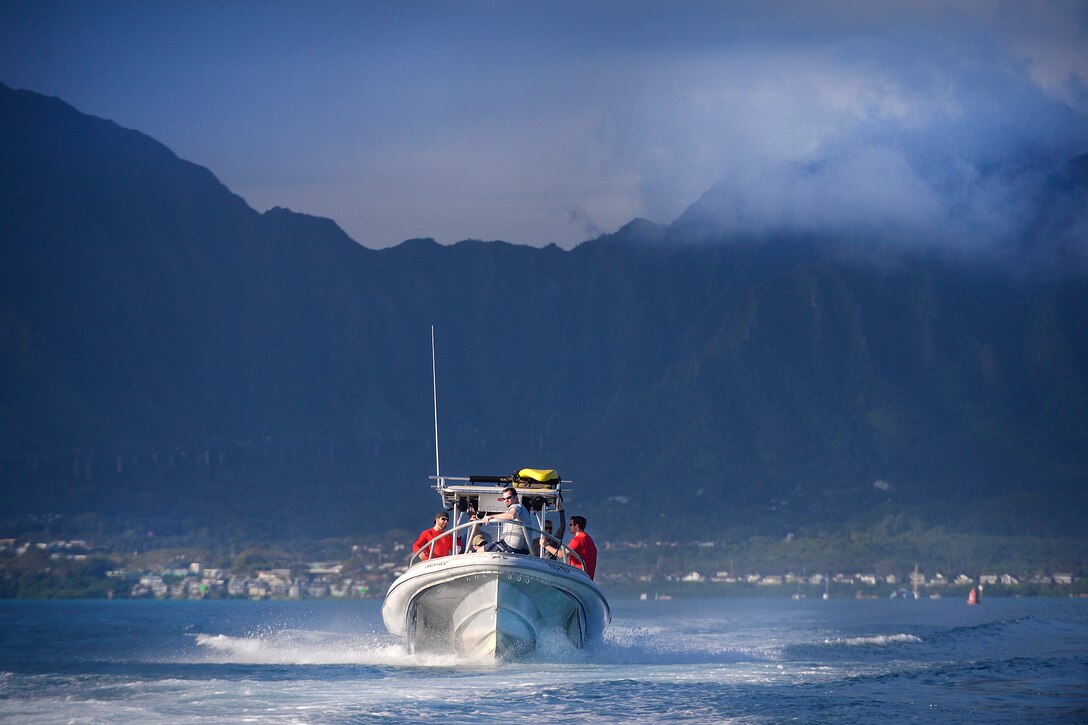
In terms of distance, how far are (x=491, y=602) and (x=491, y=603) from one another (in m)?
0.04

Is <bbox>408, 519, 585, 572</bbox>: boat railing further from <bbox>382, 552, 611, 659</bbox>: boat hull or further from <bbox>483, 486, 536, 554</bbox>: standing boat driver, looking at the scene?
<bbox>382, 552, 611, 659</bbox>: boat hull

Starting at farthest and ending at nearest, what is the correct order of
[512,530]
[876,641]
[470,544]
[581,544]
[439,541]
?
[876,641] < [581,544] < [439,541] < [470,544] < [512,530]

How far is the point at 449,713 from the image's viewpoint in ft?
76.8

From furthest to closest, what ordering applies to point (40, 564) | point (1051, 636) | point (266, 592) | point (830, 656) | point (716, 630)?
point (40, 564) < point (266, 592) < point (716, 630) < point (1051, 636) < point (830, 656)

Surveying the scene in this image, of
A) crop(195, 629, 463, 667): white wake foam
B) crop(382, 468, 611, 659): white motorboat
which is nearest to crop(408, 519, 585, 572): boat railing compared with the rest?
crop(382, 468, 611, 659): white motorboat

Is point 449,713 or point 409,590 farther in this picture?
point 409,590

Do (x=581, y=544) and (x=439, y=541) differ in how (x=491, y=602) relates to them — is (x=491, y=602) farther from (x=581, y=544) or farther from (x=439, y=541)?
(x=581, y=544)

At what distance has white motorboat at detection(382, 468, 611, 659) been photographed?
94.7 feet

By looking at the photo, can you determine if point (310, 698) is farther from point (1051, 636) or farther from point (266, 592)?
point (266, 592)

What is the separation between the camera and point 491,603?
29.2 metres

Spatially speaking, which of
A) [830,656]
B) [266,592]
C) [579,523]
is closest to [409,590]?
[579,523]

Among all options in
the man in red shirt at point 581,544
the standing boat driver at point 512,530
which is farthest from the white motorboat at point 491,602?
the man in red shirt at point 581,544

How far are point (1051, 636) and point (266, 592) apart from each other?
130758 mm

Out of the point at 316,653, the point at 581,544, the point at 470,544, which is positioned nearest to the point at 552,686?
the point at 470,544
